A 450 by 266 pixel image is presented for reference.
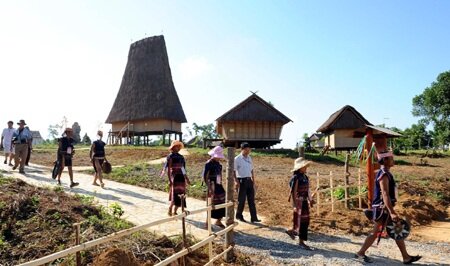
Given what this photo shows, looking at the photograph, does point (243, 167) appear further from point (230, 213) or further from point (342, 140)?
point (342, 140)

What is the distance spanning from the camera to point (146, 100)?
111 feet

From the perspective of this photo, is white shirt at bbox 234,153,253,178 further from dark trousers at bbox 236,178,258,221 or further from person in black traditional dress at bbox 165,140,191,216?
person in black traditional dress at bbox 165,140,191,216

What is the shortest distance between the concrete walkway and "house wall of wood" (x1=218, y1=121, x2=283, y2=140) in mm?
13329

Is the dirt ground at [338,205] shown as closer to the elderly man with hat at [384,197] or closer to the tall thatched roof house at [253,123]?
the elderly man with hat at [384,197]

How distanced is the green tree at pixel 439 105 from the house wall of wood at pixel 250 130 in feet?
87.7

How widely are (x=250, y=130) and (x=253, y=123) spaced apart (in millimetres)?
506

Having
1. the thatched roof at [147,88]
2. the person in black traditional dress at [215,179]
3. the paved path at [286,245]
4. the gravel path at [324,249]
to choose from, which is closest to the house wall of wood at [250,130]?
the thatched roof at [147,88]

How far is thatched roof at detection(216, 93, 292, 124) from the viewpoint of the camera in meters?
26.5

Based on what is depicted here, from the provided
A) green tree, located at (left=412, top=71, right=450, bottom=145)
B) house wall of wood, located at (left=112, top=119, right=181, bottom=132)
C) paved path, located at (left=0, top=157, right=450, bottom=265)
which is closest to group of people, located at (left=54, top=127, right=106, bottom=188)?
paved path, located at (left=0, top=157, right=450, bottom=265)

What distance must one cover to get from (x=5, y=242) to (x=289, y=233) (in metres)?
4.66

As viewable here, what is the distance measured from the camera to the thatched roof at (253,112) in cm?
2647

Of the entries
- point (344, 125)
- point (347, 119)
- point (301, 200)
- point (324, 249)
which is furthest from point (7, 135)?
point (347, 119)

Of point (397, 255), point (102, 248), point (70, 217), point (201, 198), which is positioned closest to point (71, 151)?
point (201, 198)

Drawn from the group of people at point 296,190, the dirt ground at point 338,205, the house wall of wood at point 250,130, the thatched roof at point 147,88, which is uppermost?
the thatched roof at point 147,88
